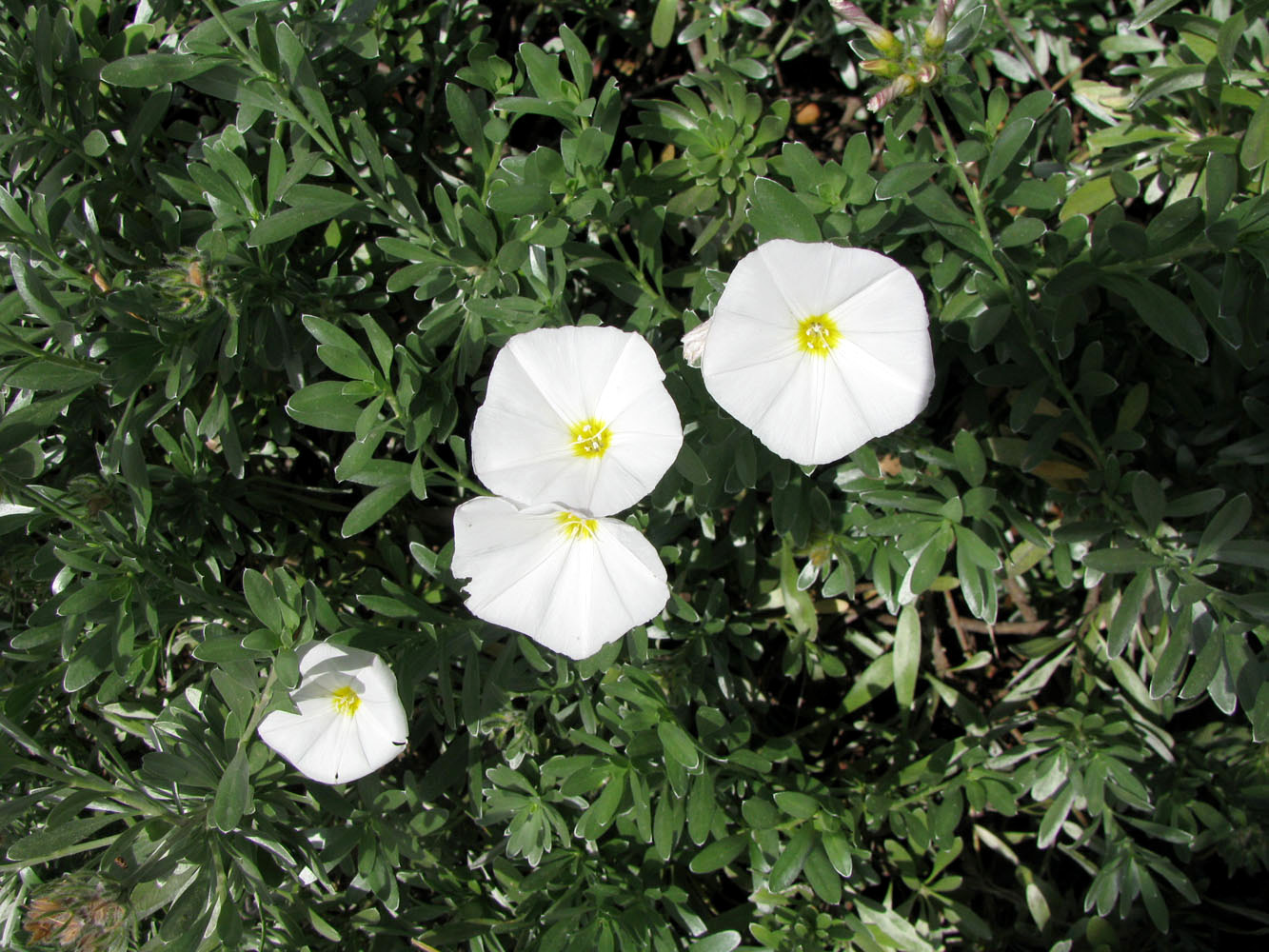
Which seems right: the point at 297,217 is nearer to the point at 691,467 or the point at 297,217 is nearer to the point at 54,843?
the point at 691,467

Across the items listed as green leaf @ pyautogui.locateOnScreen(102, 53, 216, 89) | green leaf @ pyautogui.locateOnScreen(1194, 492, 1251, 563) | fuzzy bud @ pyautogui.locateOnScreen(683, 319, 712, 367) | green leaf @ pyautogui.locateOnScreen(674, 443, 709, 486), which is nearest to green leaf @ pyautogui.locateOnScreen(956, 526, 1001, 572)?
green leaf @ pyautogui.locateOnScreen(1194, 492, 1251, 563)

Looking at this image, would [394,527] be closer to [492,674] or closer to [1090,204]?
[492,674]

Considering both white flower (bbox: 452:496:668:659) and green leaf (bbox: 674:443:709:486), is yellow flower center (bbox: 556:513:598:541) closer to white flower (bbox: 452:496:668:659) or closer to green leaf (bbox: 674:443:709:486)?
white flower (bbox: 452:496:668:659)

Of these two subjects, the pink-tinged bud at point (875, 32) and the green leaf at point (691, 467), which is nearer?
the pink-tinged bud at point (875, 32)

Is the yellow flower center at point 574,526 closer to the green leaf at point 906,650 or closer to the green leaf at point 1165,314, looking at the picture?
the green leaf at point 906,650

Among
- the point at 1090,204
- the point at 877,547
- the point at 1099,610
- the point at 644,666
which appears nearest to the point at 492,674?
the point at 644,666

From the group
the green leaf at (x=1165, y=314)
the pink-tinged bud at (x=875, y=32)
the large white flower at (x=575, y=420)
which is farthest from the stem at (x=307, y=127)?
the green leaf at (x=1165, y=314)
